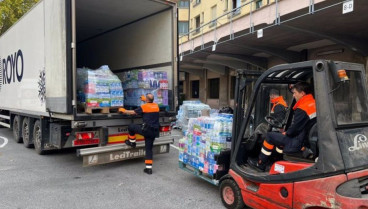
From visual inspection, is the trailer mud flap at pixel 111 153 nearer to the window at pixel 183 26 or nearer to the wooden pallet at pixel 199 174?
the wooden pallet at pixel 199 174

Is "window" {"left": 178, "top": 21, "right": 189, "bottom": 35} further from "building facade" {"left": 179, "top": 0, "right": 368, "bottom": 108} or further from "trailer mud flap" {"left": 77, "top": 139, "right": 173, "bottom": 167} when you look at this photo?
"trailer mud flap" {"left": 77, "top": 139, "right": 173, "bottom": 167}

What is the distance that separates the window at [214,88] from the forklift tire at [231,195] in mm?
20641

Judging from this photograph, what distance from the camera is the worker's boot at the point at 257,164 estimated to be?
380 centimetres

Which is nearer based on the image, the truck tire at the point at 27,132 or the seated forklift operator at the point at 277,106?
the seated forklift operator at the point at 277,106

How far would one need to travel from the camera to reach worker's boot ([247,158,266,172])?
3.80 m

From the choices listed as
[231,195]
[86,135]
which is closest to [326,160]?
[231,195]

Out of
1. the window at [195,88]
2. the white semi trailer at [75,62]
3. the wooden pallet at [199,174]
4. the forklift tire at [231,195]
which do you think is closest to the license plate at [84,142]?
the white semi trailer at [75,62]

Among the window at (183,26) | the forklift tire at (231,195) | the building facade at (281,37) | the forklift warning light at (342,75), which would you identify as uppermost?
the window at (183,26)

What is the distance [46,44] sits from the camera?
5.77 metres

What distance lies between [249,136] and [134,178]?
2.39 m

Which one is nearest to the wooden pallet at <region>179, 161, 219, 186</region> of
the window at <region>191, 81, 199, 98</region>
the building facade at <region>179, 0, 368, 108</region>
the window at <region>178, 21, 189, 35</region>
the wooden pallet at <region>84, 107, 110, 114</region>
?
the wooden pallet at <region>84, 107, 110, 114</region>

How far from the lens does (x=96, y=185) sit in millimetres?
5137

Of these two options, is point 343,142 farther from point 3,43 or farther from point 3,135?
point 3,135

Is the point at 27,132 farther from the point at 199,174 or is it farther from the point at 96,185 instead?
the point at 199,174
